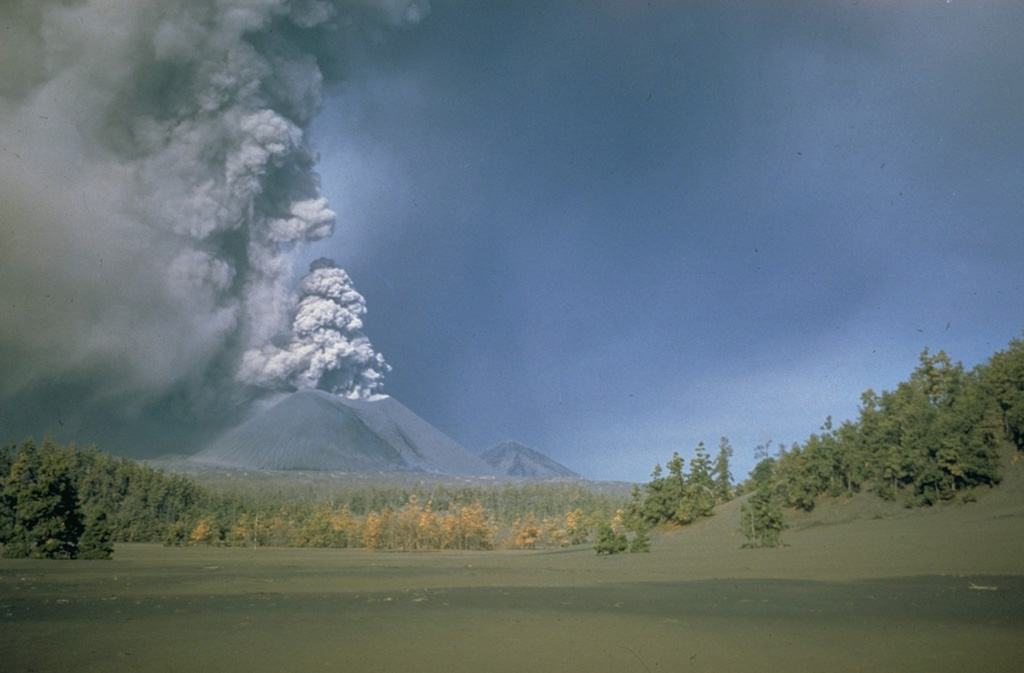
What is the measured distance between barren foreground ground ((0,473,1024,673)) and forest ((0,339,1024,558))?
16284 mm

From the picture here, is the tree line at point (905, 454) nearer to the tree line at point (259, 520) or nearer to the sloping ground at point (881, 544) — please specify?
the sloping ground at point (881, 544)

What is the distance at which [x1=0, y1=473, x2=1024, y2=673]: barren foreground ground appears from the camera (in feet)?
41.6

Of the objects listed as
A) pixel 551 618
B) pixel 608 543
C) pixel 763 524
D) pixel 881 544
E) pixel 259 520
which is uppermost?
pixel 259 520

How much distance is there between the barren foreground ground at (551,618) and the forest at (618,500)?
53.4 ft

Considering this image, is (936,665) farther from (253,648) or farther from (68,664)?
(68,664)

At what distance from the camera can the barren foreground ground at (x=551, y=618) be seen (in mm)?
12680

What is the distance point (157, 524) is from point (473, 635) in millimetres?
115462

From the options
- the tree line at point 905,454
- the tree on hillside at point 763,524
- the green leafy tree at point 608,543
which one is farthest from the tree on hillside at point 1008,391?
the green leafy tree at point 608,543

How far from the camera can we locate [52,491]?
5103cm

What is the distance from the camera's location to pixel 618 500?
459 ft

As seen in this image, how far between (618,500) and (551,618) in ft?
411

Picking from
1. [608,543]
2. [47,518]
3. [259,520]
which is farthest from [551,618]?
[259,520]

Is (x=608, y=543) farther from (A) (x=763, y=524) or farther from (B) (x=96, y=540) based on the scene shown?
(B) (x=96, y=540)

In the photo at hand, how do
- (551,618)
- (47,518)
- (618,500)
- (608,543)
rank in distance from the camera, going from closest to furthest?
(551,618) < (47,518) < (608,543) < (618,500)
